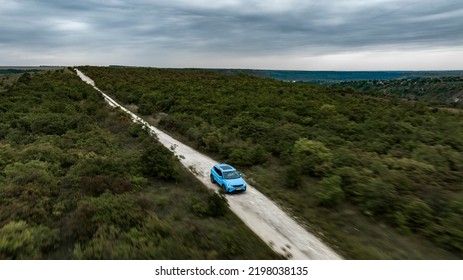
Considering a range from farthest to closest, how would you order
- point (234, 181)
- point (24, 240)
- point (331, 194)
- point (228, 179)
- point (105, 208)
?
point (228, 179) → point (234, 181) → point (331, 194) → point (105, 208) → point (24, 240)

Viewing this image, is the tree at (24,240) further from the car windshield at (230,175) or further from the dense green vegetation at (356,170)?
the dense green vegetation at (356,170)

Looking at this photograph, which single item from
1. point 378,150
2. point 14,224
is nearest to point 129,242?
point 14,224

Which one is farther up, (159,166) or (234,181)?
(159,166)

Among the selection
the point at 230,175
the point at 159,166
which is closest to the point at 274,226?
Answer: the point at 230,175

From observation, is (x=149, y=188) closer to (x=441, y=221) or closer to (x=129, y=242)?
(x=129, y=242)

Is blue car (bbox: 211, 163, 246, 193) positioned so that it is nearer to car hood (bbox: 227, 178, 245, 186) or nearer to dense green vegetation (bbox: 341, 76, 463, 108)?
car hood (bbox: 227, 178, 245, 186)

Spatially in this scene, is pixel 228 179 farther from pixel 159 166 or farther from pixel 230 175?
pixel 159 166
